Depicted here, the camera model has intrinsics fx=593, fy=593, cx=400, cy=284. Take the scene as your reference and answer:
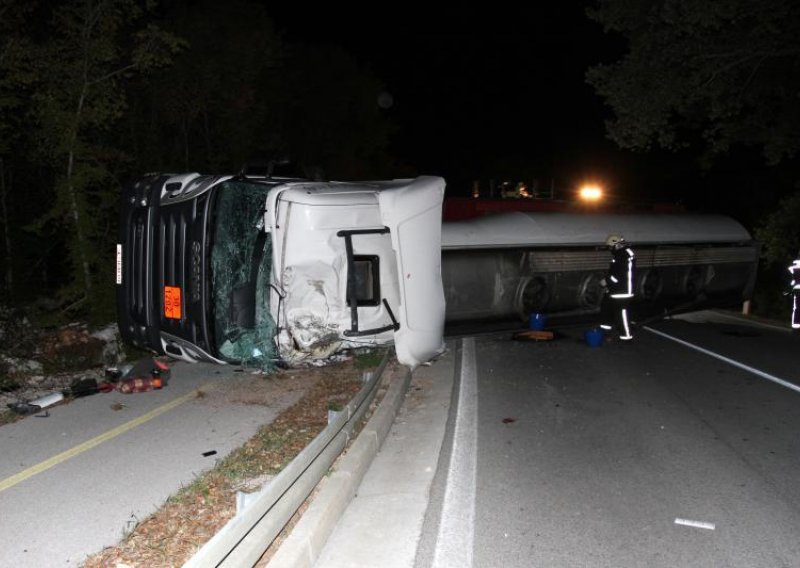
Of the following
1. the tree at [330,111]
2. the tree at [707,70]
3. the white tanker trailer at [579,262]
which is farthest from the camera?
the tree at [330,111]

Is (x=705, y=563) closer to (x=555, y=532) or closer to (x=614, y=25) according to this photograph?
(x=555, y=532)

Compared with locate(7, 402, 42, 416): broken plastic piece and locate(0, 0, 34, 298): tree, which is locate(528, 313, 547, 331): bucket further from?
locate(0, 0, 34, 298): tree

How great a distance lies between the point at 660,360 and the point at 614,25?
9408 millimetres

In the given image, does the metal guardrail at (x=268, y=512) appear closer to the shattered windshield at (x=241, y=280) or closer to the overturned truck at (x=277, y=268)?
the overturned truck at (x=277, y=268)

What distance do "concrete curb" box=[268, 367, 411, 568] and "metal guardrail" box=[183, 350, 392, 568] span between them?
0.09 m

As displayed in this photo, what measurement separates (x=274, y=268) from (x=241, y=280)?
20.2 inches

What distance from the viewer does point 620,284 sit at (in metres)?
9.63

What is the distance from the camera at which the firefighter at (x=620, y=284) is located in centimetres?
959

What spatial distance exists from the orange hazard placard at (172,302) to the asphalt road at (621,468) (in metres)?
3.03

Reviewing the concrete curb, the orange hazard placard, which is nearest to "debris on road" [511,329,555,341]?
the concrete curb

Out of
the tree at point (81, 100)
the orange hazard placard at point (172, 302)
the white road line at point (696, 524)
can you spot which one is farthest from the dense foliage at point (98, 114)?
the white road line at point (696, 524)

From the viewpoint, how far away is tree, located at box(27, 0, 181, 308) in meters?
9.01

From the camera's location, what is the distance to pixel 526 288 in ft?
31.6

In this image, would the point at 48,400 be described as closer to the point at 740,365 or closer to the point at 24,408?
the point at 24,408
